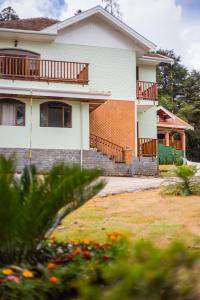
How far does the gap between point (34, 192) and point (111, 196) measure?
291 inches

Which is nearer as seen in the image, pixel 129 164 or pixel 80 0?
pixel 129 164

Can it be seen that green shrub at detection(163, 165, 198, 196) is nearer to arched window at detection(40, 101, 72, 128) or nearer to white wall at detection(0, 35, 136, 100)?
arched window at detection(40, 101, 72, 128)

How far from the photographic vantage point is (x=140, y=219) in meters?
8.18

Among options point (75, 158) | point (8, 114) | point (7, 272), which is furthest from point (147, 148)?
point (7, 272)

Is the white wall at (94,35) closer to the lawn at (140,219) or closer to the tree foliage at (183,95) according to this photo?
the lawn at (140,219)

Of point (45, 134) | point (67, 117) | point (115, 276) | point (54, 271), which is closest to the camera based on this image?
point (115, 276)

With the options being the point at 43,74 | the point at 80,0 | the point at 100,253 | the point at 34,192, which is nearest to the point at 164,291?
→ the point at 100,253

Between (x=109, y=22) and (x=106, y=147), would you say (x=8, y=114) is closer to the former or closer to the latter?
(x=106, y=147)

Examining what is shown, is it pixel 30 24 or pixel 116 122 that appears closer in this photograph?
pixel 116 122

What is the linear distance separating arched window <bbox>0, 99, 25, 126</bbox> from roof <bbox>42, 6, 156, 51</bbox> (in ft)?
14.2

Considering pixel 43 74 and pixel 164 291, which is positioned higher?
pixel 43 74

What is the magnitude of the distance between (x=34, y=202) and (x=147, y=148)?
19105mm

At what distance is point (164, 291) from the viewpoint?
2.47 m

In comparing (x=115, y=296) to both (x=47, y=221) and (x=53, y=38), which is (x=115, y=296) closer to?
(x=47, y=221)
